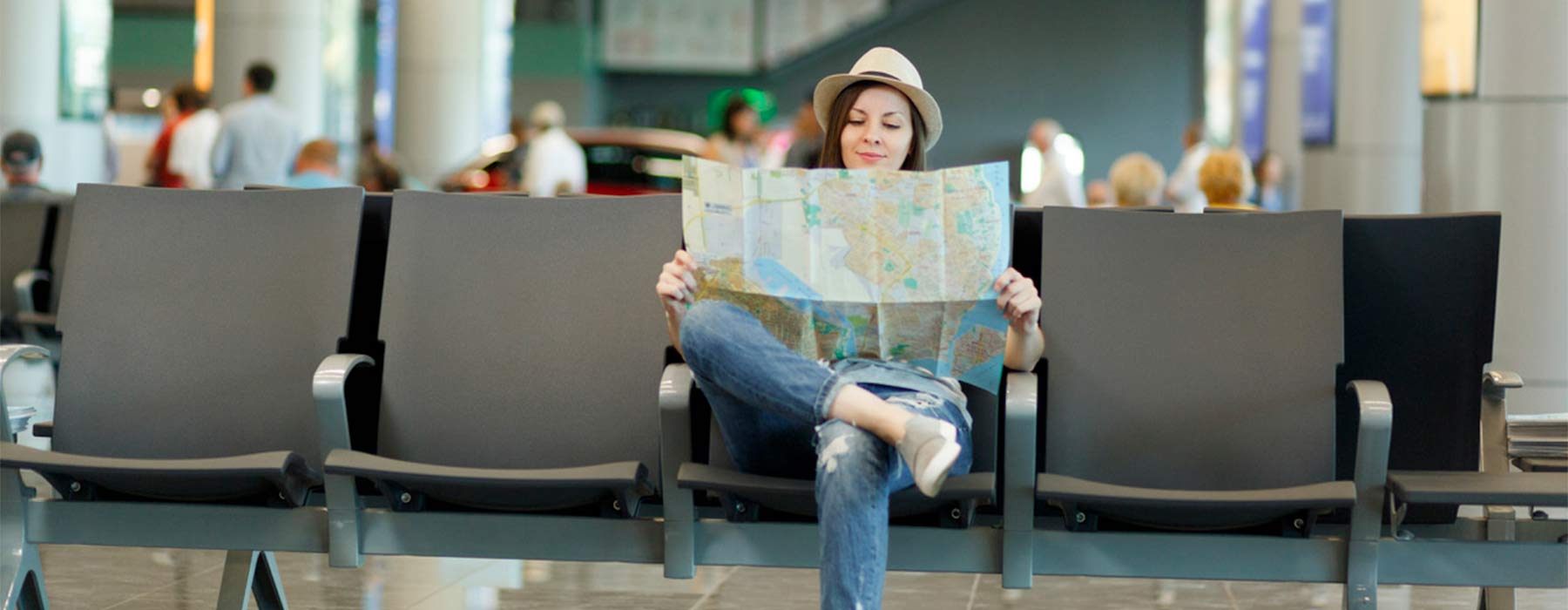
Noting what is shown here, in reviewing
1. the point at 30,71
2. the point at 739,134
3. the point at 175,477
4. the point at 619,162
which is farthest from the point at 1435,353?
the point at 619,162

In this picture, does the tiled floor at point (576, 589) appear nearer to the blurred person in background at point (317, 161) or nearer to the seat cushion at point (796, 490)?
the seat cushion at point (796, 490)

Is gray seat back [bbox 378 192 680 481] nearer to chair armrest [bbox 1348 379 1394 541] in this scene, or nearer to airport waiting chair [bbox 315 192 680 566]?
airport waiting chair [bbox 315 192 680 566]

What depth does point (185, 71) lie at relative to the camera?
28.4 m

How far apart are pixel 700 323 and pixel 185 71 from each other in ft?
89.6

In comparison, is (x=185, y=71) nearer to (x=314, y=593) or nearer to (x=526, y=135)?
(x=526, y=135)

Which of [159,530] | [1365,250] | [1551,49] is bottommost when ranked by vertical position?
[159,530]

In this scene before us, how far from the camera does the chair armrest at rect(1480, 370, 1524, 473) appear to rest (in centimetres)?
348

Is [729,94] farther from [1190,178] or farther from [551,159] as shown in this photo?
[1190,178]

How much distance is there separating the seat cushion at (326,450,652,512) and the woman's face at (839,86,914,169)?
802 mm

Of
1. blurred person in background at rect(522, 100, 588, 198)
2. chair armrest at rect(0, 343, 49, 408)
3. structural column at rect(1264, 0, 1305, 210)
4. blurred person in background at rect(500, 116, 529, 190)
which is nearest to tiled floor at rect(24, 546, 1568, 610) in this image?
chair armrest at rect(0, 343, 49, 408)

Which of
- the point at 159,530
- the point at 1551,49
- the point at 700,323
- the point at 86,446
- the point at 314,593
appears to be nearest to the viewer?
the point at 700,323

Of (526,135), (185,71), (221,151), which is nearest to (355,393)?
(221,151)

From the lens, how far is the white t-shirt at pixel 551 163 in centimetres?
1337

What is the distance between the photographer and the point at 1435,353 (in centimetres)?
348
